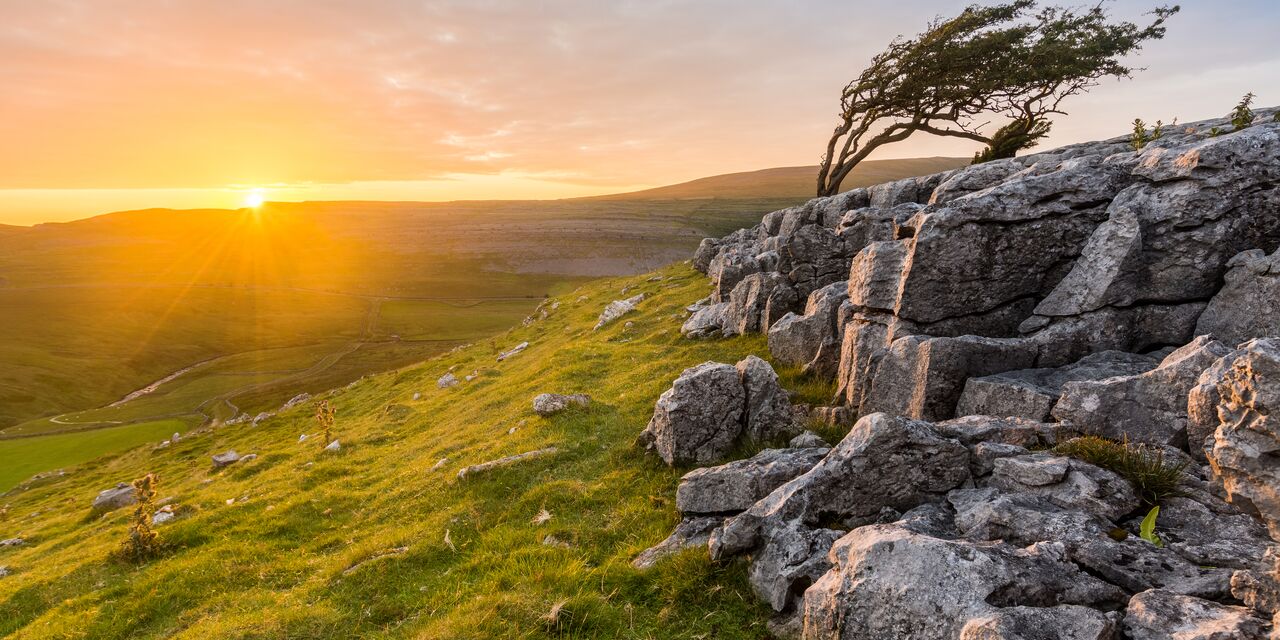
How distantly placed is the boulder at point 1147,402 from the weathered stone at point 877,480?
2.74m

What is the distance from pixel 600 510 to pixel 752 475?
15.0 ft

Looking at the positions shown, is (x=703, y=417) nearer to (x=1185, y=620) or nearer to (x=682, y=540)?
(x=682, y=540)

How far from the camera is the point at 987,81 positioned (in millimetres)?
44312

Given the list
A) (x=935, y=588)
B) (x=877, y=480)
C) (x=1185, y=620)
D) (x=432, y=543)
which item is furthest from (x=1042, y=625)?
(x=432, y=543)

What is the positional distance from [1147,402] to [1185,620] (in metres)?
5.47

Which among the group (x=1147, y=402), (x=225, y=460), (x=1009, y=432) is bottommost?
(x=225, y=460)

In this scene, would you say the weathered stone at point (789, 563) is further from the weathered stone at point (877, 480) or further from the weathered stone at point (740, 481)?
the weathered stone at point (740, 481)

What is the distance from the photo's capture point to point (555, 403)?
2298cm

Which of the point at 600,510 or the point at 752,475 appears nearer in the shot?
the point at 752,475

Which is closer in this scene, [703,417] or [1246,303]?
[1246,303]

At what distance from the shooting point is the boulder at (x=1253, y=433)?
24.8 feet

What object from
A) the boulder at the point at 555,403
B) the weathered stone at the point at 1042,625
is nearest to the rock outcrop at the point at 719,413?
the boulder at the point at 555,403

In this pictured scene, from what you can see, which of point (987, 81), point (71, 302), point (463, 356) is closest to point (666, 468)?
point (463, 356)

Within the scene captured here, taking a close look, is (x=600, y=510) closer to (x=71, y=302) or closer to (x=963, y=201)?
(x=963, y=201)
